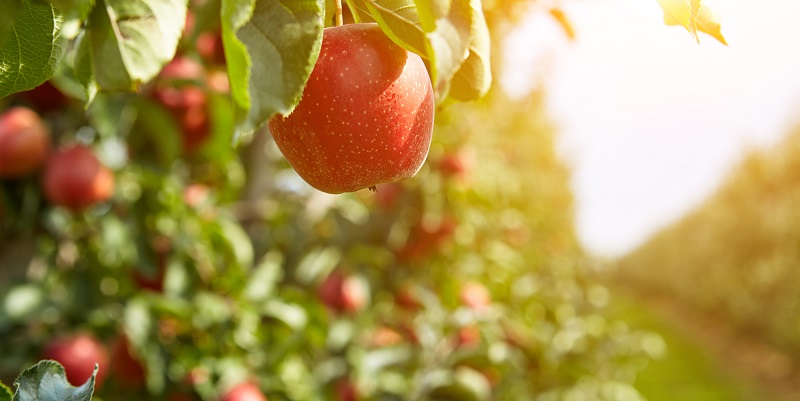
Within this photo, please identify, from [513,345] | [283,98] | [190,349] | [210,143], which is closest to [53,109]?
[210,143]

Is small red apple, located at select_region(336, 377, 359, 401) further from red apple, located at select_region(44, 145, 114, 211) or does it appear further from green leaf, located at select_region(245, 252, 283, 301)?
red apple, located at select_region(44, 145, 114, 211)

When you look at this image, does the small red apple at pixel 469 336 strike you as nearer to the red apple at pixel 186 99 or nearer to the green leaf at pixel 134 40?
the red apple at pixel 186 99

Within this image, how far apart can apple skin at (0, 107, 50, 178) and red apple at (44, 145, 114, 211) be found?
31 millimetres

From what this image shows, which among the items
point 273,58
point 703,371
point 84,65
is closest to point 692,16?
point 273,58

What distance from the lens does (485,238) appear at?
3260 millimetres

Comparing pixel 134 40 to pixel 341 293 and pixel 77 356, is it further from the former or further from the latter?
pixel 341 293

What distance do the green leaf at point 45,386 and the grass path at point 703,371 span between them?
25.8 feet

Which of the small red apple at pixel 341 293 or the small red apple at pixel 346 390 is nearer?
the small red apple at pixel 346 390

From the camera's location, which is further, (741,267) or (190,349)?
(741,267)

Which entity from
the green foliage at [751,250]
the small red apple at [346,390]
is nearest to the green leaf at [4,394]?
the small red apple at [346,390]

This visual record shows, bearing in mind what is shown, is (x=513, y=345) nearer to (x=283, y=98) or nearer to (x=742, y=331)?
(x=283, y=98)

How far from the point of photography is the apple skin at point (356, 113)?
1.54 ft

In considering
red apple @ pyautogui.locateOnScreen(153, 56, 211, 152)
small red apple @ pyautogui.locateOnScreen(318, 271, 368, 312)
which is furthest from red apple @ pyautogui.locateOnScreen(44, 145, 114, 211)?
small red apple @ pyautogui.locateOnScreen(318, 271, 368, 312)

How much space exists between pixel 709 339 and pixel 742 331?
3.29 feet
